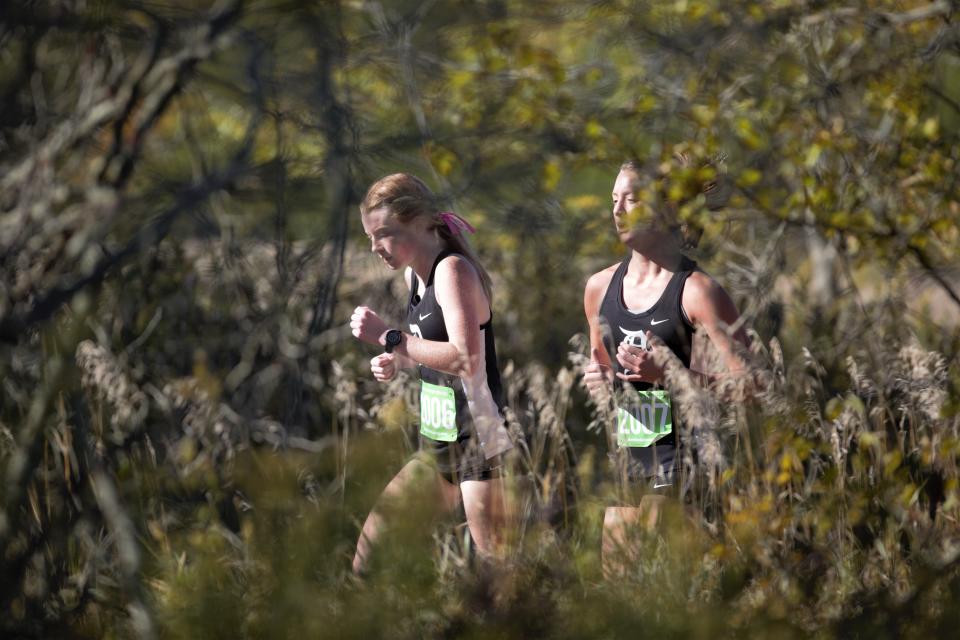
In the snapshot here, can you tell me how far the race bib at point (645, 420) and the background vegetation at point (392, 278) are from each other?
5.5 inches

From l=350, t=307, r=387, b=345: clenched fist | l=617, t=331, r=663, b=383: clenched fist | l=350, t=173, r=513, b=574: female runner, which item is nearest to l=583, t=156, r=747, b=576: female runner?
l=617, t=331, r=663, b=383: clenched fist

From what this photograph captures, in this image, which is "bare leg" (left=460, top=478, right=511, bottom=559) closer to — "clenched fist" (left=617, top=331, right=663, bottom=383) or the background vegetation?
the background vegetation

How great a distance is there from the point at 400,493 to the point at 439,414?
6.38 ft

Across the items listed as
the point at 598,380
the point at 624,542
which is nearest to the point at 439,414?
the point at 598,380

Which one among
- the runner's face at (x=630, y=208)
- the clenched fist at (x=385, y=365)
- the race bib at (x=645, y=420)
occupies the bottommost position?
the race bib at (x=645, y=420)

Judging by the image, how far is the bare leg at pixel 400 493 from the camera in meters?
1.33

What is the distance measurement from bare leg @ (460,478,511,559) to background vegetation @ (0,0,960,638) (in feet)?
0.34

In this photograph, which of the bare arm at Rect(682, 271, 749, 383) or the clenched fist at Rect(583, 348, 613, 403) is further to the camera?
the clenched fist at Rect(583, 348, 613, 403)

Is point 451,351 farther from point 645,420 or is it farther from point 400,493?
point 400,493

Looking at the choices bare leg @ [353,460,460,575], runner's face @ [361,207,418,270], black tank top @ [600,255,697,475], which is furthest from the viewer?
black tank top @ [600,255,697,475]

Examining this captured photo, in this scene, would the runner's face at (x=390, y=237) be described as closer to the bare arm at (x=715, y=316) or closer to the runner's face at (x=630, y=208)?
the runner's face at (x=630, y=208)

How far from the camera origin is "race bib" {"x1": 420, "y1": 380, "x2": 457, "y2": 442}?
10.6 feet

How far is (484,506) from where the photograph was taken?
126 inches

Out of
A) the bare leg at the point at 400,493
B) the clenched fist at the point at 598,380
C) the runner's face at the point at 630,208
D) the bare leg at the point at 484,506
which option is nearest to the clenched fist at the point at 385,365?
the bare leg at the point at 484,506
